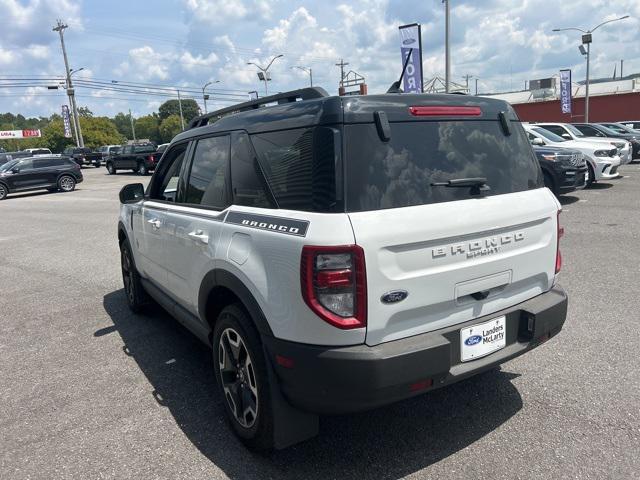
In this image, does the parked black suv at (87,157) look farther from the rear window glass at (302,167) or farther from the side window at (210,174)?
the rear window glass at (302,167)

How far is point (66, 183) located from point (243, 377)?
24.4 m

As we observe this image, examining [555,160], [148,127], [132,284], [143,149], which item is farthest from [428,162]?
[148,127]

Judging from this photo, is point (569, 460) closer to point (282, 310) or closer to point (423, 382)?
point (423, 382)

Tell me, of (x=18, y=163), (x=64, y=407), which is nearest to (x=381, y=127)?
(x=64, y=407)

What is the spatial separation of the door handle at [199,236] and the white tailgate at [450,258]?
1230 mm

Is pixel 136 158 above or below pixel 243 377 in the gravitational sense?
above

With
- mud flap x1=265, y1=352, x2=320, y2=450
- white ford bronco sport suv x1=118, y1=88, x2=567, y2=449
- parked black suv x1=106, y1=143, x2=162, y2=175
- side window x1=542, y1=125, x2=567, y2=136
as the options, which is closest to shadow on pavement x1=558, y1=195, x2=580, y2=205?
side window x1=542, y1=125, x2=567, y2=136

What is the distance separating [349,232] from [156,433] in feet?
6.30

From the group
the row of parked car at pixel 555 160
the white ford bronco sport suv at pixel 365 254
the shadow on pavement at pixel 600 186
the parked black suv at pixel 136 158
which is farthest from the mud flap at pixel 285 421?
the parked black suv at pixel 136 158

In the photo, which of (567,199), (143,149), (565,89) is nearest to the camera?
(567,199)

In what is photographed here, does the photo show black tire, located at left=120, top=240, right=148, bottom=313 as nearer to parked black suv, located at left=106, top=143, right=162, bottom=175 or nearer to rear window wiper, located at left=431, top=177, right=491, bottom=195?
rear window wiper, located at left=431, top=177, right=491, bottom=195

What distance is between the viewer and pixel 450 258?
8.30ft

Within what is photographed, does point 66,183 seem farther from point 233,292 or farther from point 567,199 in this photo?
point 233,292

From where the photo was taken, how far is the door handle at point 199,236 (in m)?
3.17
